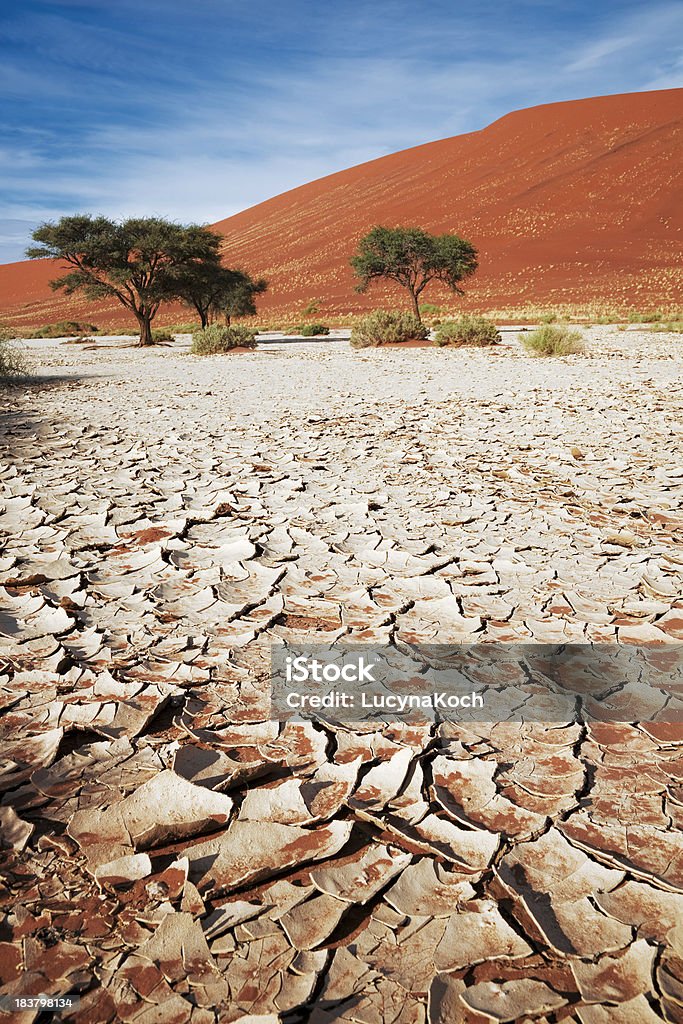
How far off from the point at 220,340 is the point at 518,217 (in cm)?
4732

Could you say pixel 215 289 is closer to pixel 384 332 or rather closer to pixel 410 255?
pixel 410 255

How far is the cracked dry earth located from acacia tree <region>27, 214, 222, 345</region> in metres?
21.7

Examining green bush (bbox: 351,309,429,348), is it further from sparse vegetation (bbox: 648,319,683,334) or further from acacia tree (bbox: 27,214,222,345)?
acacia tree (bbox: 27,214,222,345)

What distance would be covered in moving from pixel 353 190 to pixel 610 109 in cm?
3120

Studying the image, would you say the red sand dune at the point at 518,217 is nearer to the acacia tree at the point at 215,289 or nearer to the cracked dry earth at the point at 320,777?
the acacia tree at the point at 215,289

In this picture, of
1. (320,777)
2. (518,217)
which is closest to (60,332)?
(320,777)

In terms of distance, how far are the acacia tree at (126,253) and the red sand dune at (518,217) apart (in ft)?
63.8

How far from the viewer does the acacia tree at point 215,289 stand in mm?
24000

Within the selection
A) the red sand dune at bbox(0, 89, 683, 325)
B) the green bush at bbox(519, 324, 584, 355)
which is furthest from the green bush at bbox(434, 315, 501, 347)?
the red sand dune at bbox(0, 89, 683, 325)

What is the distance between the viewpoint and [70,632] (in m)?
2.02

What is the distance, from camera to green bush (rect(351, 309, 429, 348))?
1745 cm

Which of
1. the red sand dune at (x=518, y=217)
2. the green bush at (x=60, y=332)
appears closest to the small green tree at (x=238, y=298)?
the green bush at (x=60, y=332)

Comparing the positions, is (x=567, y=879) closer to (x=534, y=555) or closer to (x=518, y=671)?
(x=518, y=671)

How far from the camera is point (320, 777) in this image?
138 cm
